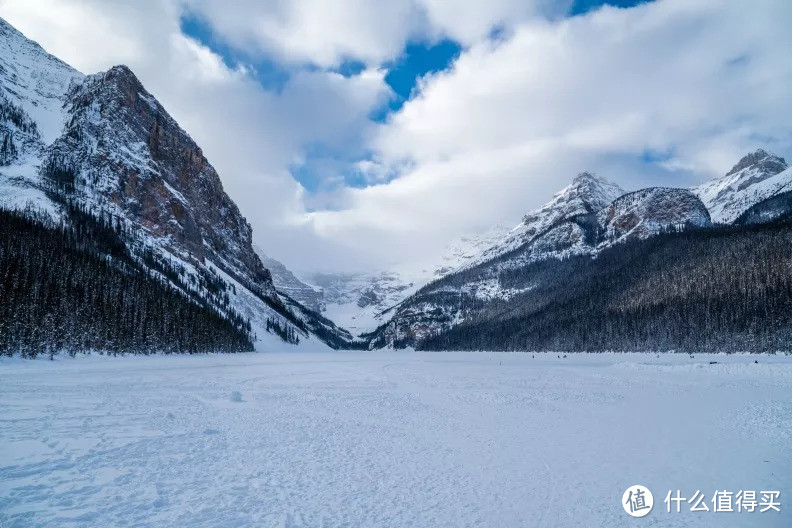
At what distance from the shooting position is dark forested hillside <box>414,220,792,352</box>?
81.2 m

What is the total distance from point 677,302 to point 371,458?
111727mm

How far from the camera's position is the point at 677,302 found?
102 m

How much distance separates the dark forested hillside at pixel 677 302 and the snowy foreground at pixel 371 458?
227 ft

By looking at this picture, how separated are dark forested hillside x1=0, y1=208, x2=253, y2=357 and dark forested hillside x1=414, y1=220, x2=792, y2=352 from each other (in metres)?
102

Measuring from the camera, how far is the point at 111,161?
16200 cm

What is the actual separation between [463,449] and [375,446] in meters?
3.08

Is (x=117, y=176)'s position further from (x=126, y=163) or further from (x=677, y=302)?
(x=677, y=302)

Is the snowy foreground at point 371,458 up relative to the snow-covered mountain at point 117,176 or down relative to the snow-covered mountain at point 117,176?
down

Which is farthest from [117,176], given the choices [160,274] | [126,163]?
[160,274]

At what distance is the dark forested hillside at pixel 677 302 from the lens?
8119 centimetres

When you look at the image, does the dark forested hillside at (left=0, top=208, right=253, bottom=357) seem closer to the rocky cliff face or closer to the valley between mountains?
the valley between mountains

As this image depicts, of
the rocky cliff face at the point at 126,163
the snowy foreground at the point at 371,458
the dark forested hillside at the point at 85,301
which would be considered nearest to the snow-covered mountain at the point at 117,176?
the rocky cliff face at the point at 126,163

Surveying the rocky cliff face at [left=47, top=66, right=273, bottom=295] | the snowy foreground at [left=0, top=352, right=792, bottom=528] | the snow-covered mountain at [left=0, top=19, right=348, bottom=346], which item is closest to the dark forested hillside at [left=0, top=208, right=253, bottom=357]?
the snow-covered mountain at [left=0, top=19, right=348, bottom=346]

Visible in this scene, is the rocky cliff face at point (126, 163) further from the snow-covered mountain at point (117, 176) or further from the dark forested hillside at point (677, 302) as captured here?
the dark forested hillside at point (677, 302)
